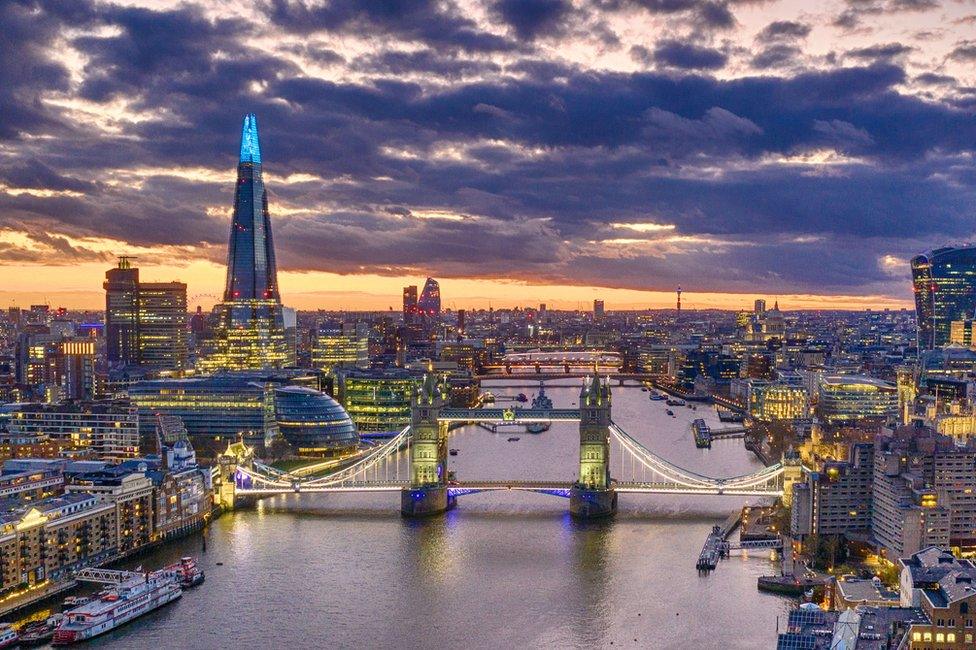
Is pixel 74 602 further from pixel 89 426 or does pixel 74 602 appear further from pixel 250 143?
pixel 250 143

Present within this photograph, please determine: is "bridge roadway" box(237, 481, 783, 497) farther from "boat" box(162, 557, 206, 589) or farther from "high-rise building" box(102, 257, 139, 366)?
"high-rise building" box(102, 257, 139, 366)

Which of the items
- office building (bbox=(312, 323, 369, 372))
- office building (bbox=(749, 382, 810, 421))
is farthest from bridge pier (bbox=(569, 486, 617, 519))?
office building (bbox=(312, 323, 369, 372))

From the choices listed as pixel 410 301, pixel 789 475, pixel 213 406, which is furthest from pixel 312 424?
pixel 410 301

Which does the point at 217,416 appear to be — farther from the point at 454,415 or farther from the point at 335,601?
the point at 335,601

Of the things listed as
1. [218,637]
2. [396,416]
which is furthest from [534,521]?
[396,416]

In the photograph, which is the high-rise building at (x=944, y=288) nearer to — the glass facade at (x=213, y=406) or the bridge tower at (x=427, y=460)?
the glass facade at (x=213, y=406)
